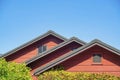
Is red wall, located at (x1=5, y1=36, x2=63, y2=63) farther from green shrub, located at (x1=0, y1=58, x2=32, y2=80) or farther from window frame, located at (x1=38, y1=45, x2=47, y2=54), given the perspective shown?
green shrub, located at (x1=0, y1=58, x2=32, y2=80)

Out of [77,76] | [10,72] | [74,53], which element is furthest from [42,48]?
[10,72]

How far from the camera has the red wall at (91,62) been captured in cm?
2344

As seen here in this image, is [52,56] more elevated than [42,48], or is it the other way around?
[52,56]

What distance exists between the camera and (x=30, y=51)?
107 feet

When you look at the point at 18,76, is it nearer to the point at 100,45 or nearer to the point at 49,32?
the point at 100,45

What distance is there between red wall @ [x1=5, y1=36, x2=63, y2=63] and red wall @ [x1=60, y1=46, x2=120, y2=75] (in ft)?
31.8

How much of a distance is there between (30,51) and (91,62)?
35.3ft

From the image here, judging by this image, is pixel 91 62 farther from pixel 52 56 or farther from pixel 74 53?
pixel 52 56

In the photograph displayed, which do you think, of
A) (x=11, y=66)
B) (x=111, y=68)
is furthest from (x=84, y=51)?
(x=11, y=66)

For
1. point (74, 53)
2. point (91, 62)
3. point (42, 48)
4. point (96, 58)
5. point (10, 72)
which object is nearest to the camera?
point (10, 72)

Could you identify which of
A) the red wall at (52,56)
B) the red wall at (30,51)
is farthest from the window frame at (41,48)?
the red wall at (52,56)

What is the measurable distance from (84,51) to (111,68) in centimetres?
269

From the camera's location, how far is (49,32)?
106 feet

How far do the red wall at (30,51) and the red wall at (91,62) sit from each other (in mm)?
9707
